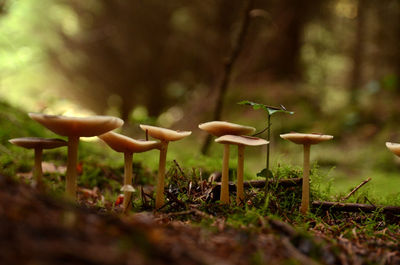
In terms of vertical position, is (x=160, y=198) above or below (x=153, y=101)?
below

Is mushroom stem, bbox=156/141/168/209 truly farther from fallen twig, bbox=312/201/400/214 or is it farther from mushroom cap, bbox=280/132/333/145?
fallen twig, bbox=312/201/400/214

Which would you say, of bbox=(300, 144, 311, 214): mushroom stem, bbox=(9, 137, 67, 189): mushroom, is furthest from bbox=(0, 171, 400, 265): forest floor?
bbox=(9, 137, 67, 189): mushroom

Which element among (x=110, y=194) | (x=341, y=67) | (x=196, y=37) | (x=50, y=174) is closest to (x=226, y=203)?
(x=110, y=194)

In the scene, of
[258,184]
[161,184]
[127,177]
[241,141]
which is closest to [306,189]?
[258,184]

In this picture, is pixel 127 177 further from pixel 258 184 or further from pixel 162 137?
pixel 258 184

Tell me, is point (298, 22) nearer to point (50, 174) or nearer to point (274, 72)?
point (274, 72)

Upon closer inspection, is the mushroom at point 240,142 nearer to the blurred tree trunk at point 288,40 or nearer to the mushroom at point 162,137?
the mushroom at point 162,137
